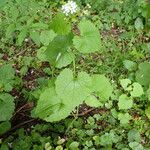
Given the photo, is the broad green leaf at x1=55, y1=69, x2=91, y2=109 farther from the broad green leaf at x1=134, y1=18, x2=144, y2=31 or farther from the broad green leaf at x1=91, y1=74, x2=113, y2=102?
the broad green leaf at x1=134, y1=18, x2=144, y2=31

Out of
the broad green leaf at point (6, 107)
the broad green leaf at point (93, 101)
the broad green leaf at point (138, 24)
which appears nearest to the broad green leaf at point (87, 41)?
the broad green leaf at point (93, 101)

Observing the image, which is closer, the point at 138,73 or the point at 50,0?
the point at 138,73

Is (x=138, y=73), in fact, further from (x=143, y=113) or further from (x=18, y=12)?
(x=18, y=12)

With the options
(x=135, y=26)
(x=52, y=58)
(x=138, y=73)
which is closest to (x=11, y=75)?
(x=52, y=58)

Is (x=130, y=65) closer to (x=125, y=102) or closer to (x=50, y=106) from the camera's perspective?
(x=125, y=102)

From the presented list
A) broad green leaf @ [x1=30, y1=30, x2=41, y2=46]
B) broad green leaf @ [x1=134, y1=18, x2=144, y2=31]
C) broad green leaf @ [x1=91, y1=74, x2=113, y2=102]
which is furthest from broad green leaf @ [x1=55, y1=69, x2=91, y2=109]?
broad green leaf @ [x1=134, y1=18, x2=144, y2=31]
